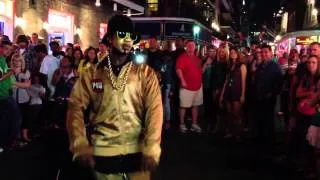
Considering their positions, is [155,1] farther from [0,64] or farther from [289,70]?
[0,64]

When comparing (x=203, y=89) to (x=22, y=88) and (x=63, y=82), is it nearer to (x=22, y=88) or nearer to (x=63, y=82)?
(x=63, y=82)

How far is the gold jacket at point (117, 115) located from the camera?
3.61 m

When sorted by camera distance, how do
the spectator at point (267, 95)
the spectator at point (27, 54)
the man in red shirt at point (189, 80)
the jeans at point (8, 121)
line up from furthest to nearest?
1. the man in red shirt at point (189, 80)
2. the spectator at point (27, 54)
3. the spectator at point (267, 95)
4. the jeans at point (8, 121)

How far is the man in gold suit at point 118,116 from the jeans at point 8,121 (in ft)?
17.1

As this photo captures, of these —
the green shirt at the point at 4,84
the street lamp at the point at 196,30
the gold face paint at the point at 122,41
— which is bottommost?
the green shirt at the point at 4,84

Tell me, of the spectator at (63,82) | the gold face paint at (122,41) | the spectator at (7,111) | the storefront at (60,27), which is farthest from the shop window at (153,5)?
the gold face paint at (122,41)

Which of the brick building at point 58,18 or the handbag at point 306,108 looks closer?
the handbag at point 306,108

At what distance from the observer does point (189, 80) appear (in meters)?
11.3

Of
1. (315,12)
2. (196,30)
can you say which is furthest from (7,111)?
(315,12)

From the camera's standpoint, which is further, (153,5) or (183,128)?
(153,5)

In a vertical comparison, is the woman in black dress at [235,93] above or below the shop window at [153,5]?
below

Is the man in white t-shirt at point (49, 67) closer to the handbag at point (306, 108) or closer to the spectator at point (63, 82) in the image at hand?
the spectator at point (63, 82)

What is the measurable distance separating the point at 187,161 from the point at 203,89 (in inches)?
180

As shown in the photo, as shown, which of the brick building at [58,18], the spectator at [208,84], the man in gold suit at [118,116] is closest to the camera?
the man in gold suit at [118,116]
